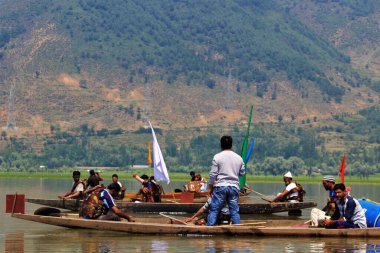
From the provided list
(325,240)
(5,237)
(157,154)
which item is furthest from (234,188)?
(157,154)

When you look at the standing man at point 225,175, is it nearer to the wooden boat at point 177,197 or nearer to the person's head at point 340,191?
the person's head at point 340,191

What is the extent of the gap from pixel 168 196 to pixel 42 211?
678 inches

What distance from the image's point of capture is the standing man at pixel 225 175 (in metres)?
30.2

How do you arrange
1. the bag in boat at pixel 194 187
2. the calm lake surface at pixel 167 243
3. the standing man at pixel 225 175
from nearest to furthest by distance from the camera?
the calm lake surface at pixel 167 243, the standing man at pixel 225 175, the bag in boat at pixel 194 187

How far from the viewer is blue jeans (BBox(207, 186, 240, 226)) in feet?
99.8

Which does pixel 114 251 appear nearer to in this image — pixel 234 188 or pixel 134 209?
pixel 234 188

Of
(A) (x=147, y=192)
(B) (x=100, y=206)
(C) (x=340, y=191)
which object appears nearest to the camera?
(C) (x=340, y=191)

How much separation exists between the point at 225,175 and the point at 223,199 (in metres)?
0.69

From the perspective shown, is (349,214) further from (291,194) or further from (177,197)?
(177,197)

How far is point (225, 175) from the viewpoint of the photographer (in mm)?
30297

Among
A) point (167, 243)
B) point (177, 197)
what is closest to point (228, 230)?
point (167, 243)

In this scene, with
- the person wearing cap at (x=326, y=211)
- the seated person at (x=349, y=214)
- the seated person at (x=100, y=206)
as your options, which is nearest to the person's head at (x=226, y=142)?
the seated person at (x=349, y=214)

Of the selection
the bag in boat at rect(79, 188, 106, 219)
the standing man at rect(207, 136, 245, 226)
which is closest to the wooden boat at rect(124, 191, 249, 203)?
the bag in boat at rect(79, 188, 106, 219)

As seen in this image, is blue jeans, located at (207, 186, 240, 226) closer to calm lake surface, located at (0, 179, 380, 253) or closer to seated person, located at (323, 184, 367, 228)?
calm lake surface, located at (0, 179, 380, 253)
